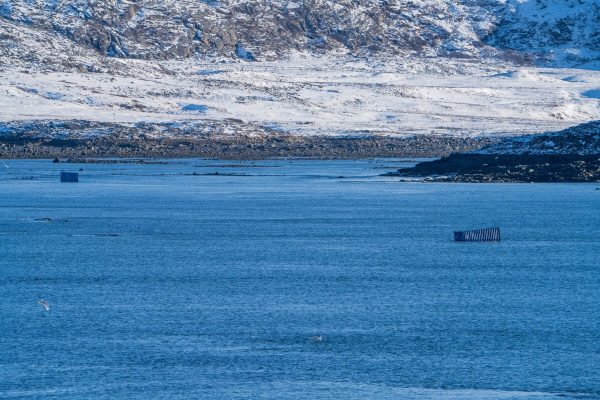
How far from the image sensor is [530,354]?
64.1ft

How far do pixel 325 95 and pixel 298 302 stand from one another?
103 meters

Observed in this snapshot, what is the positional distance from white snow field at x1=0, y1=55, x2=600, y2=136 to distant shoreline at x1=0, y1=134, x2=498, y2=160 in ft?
17.5

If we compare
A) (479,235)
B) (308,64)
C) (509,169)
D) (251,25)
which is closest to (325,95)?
(308,64)

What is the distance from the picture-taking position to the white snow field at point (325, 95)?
11256cm

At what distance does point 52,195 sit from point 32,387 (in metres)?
39.0

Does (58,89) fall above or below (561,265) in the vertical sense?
above

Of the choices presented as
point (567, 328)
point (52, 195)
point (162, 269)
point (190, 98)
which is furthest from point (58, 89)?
point (567, 328)

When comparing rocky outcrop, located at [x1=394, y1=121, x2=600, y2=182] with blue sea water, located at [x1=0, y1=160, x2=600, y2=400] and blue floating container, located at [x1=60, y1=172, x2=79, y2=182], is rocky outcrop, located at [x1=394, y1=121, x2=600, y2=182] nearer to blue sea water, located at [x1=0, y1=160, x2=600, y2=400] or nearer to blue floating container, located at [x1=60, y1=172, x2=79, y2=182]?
blue sea water, located at [x1=0, y1=160, x2=600, y2=400]

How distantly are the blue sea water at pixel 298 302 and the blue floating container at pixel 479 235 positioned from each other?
432 mm

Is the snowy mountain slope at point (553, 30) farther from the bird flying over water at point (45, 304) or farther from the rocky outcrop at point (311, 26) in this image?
the bird flying over water at point (45, 304)

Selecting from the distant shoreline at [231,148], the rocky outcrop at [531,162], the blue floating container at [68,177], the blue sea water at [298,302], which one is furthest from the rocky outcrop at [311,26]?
the blue sea water at [298,302]

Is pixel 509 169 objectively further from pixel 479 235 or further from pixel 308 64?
pixel 308 64

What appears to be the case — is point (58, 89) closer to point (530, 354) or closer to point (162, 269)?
point (162, 269)

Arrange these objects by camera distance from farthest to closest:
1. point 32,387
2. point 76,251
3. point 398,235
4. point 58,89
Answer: point 58,89, point 398,235, point 76,251, point 32,387
